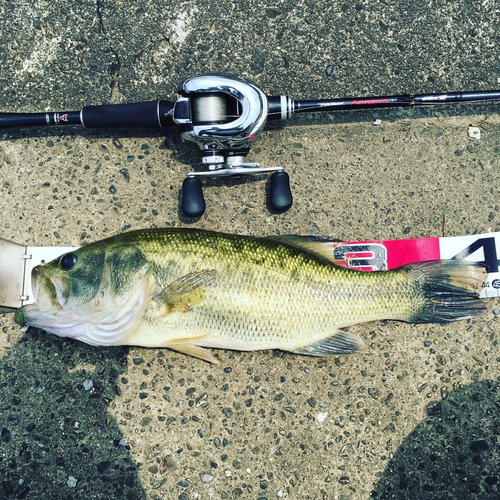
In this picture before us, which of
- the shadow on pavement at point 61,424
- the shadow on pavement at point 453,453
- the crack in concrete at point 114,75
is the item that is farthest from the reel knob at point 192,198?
the shadow on pavement at point 453,453

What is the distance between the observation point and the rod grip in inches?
104

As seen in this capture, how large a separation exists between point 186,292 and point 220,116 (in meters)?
1.01

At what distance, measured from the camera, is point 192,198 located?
2.69 meters

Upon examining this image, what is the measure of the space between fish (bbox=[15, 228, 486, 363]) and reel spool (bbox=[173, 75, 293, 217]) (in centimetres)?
49

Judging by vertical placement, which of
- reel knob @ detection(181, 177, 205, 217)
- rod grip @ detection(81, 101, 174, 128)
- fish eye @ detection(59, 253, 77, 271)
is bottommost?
fish eye @ detection(59, 253, 77, 271)

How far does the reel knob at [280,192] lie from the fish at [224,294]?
24 centimetres

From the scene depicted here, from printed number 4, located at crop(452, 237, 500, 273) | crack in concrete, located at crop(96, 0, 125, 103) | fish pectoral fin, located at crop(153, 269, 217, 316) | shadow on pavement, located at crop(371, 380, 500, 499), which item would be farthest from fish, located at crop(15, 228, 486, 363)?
crack in concrete, located at crop(96, 0, 125, 103)

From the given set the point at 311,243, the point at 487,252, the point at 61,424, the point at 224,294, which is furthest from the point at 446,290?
the point at 61,424

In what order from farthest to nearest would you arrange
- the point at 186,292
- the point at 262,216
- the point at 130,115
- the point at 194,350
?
the point at 262,216 → the point at 130,115 → the point at 194,350 → the point at 186,292

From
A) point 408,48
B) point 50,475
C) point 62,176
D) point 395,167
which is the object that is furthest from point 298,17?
point 50,475

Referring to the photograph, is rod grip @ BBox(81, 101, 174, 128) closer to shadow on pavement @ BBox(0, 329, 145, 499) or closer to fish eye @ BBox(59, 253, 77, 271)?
fish eye @ BBox(59, 253, 77, 271)

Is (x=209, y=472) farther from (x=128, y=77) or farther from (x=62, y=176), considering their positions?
(x=128, y=77)

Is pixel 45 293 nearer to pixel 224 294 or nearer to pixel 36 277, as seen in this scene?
pixel 36 277

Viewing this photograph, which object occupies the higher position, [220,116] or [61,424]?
[220,116]
